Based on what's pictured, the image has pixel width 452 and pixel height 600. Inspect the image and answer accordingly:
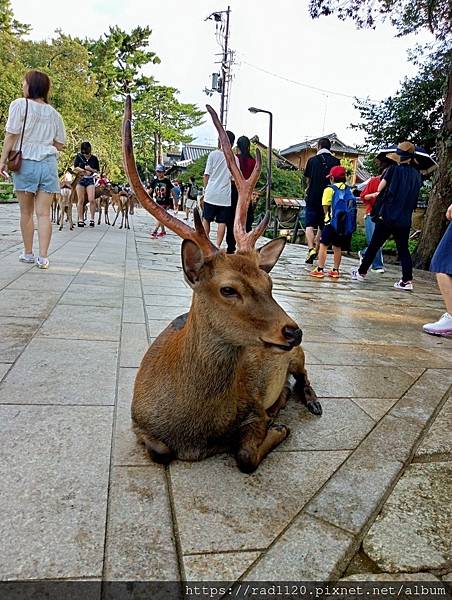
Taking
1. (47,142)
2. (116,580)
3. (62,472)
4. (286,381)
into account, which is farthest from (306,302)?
(116,580)

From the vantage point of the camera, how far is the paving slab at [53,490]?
1397 mm

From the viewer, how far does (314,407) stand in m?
2.61

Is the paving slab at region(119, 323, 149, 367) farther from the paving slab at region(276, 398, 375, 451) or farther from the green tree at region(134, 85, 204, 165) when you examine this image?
the green tree at region(134, 85, 204, 165)

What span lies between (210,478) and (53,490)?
22.1 inches

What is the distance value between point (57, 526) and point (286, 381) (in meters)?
1.46

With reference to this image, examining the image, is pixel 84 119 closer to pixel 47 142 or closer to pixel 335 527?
pixel 47 142

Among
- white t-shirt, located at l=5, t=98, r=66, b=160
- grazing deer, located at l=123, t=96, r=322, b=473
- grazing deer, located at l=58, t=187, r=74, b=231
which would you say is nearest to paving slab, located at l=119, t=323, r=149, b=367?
grazing deer, located at l=123, t=96, r=322, b=473

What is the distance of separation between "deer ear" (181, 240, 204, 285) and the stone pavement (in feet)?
2.43

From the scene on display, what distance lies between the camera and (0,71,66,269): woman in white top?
203 inches

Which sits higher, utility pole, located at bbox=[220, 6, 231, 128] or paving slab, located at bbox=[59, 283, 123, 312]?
utility pole, located at bbox=[220, 6, 231, 128]

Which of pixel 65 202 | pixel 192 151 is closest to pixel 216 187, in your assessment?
pixel 65 202

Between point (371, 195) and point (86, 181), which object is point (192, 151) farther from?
point (371, 195)

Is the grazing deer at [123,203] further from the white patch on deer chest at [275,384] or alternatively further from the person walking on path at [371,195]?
the white patch on deer chest at [275,384]

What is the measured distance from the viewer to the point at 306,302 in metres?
5.53
